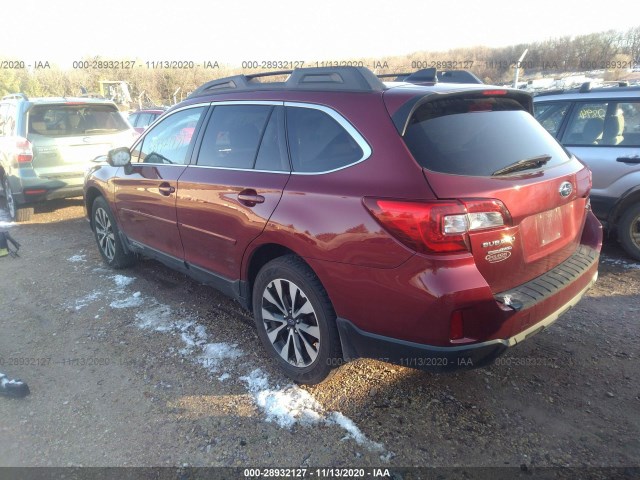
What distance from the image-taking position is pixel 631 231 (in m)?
4.84

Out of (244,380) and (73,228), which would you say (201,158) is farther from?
(73,228)

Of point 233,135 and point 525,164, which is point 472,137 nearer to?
point 525,164

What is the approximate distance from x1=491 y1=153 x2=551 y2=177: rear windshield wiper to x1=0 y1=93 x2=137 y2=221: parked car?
6.69 meters

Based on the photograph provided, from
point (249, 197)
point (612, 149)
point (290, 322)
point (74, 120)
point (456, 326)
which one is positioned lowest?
point (290, 322)

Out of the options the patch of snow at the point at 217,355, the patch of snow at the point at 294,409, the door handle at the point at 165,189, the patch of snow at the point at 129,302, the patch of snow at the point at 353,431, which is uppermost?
the door handle at the point at 165,189

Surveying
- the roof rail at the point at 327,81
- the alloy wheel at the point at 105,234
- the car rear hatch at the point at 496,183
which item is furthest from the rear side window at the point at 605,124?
the alloy wheel at the point at 105,234

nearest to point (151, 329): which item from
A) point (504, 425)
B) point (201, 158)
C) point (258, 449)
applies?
point (201, 158)

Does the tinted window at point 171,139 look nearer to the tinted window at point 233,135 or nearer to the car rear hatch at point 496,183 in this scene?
the tinted window at point 233,135

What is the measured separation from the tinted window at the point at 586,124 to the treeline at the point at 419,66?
29.1 ft

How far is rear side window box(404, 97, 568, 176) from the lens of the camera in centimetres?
231

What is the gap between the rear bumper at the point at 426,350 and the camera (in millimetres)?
2211

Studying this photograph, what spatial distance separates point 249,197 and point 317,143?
1.95 feet

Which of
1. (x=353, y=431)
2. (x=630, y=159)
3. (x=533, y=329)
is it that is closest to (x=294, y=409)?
(x=353, y=431)

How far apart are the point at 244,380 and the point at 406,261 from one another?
1.52 m
